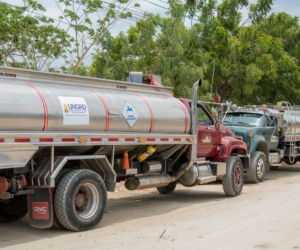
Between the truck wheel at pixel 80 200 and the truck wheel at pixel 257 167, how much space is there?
7.83 meters

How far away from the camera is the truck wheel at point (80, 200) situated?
819cm

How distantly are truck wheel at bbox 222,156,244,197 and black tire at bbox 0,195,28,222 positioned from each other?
516 cm

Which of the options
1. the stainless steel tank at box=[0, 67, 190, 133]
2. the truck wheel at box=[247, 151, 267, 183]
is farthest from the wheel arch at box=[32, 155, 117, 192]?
the truck wheel at box=[247, 151, 267, 183]

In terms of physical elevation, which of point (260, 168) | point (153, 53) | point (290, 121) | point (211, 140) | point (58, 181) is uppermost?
point (153, 53)

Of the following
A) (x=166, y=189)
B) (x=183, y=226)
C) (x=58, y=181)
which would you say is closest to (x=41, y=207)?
(x=58, y=181)

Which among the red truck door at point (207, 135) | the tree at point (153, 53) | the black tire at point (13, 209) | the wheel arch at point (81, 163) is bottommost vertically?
the black tire at point (13, 209)

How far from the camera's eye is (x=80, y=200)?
28.5 feet

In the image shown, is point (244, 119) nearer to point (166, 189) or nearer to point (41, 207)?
point (166, 189)

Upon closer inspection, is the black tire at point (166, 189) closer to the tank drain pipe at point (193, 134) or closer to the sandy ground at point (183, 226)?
the sandy ground at point (183, 226)

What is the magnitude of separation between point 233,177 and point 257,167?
3.33 metres

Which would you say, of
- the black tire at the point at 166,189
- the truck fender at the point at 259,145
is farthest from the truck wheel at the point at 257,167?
the black tire at the point at 166,189

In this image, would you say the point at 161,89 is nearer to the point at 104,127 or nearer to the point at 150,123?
the point at 150,123

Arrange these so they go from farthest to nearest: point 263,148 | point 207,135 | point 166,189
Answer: point 263,148 → point 166,189 → point 207,135

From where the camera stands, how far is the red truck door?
1239 cm
